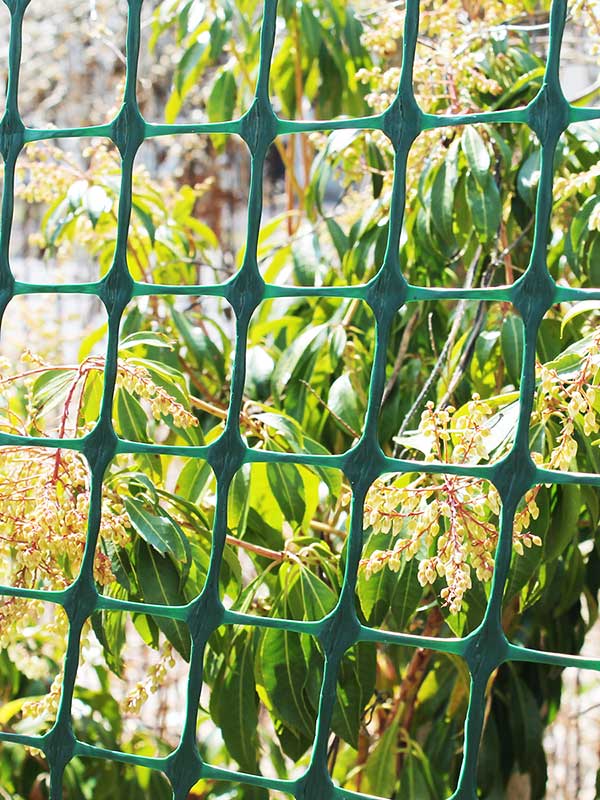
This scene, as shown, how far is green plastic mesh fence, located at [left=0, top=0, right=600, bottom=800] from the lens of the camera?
0.67 metres

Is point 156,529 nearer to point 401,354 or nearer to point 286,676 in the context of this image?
point 286,676

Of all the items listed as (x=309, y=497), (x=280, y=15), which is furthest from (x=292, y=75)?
(x=309, y=497)

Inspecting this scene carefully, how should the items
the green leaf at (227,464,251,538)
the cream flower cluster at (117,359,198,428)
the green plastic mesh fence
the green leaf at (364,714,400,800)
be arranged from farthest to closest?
the green leaf at (364,714,400,800) < the green leaf at (227,464,251,538) < the cream flower cluster at (117,359,198,428) < the green plastic mesh fence

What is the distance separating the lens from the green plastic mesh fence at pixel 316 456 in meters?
0.67

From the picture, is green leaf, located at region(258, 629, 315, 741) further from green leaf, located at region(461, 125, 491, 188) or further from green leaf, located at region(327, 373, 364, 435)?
green leaf, located at region(461, 125, 491, 188)

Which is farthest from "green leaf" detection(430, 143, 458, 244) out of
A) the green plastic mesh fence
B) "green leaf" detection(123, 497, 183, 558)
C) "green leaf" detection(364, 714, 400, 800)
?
"green leaf" detection(364, 714, 400, 800)

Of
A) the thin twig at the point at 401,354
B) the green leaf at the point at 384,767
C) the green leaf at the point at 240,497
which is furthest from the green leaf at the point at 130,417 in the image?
the green leaf at the point at 384,767

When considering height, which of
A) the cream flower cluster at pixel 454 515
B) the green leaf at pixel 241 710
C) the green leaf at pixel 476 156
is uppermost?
the green leaf at pixel 476 156

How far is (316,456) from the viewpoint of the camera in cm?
69

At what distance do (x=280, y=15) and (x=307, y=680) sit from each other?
3.22ft

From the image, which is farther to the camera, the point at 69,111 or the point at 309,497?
the point at 69,111

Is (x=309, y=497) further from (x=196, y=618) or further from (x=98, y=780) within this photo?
(x=98, y=780)

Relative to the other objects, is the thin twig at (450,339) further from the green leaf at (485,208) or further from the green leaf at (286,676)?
the green leaf at (286,676)

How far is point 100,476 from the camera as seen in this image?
2.49 feet
